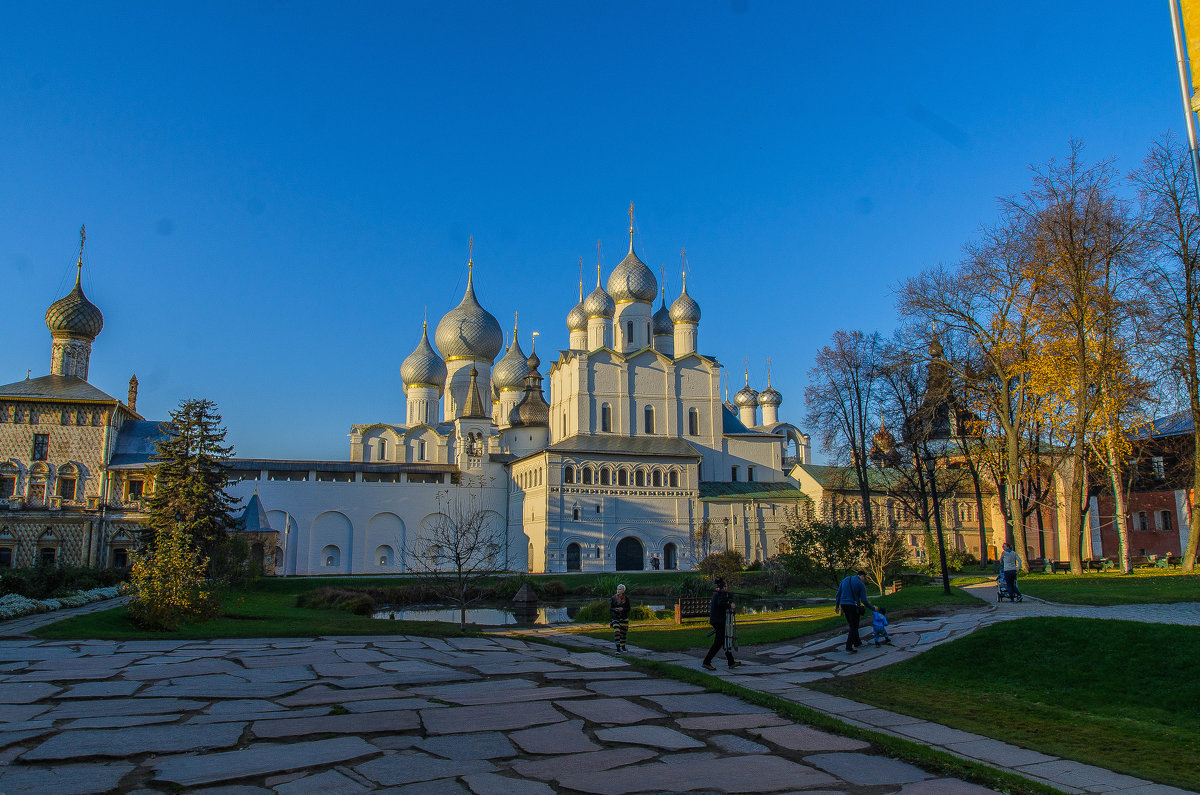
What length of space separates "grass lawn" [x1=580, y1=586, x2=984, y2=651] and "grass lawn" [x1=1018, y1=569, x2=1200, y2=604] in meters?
1.34

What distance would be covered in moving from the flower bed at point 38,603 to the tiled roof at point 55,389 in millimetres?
17870

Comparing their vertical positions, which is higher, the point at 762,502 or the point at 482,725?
the point at 762,502

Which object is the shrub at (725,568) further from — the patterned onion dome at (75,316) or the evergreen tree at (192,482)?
the patterned onion dome at (75,316)

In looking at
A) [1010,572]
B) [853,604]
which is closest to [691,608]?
[1010,572]

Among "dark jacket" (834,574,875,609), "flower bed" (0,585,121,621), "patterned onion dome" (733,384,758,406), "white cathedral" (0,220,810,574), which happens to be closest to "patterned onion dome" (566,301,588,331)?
"white cathedral" (0,220,810,574)

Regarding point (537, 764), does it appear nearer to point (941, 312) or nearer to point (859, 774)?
point (859, 774)

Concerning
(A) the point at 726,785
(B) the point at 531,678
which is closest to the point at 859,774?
(A) the point at 726,785

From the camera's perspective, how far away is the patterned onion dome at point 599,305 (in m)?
44.9

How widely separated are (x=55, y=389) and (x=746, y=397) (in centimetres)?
3914

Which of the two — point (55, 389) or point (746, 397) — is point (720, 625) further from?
point (746, 397)

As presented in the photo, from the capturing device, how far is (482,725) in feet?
20.1

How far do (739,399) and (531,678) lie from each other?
1914 inches

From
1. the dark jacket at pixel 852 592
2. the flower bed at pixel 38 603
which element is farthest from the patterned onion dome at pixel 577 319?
the dark jacket at pixel 852 592

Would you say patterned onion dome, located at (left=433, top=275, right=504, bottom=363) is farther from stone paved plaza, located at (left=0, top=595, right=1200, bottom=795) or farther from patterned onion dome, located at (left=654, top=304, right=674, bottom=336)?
stone paved plaza, located at (left=0, top=595, right=1200, bottom=795)
